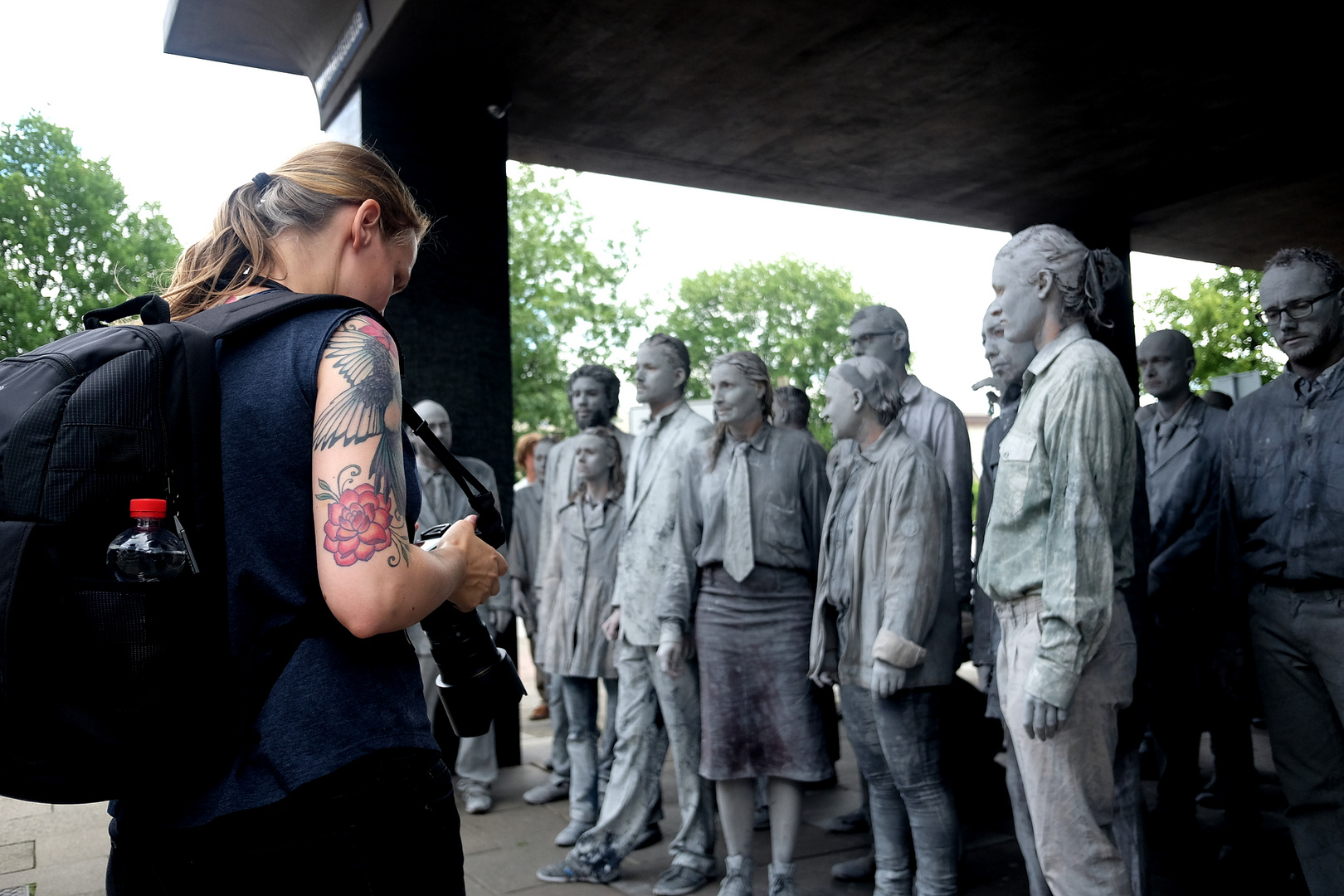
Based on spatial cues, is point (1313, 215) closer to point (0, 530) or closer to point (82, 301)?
point (0, 530)

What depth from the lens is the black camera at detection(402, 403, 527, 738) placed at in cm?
181

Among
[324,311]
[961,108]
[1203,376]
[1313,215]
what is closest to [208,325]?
[324,311]

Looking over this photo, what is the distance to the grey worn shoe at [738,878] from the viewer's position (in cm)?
430

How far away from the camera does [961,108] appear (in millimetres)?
7539

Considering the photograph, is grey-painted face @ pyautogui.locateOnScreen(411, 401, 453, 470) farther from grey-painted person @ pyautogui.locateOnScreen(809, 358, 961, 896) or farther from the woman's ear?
the woman's ear

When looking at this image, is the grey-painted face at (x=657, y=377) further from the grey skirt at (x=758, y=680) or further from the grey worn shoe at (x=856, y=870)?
the grey worn shoe at (x=856, y=870)

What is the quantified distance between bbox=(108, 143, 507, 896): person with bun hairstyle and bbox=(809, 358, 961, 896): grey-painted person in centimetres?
252

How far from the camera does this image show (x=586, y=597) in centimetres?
580

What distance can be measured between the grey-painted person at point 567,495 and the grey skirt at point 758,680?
146 centimetres

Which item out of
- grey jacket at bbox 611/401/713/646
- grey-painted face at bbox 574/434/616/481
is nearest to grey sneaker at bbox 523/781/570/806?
grey jacket at bbox 611/401/713/646

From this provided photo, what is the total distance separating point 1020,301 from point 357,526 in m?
2.19

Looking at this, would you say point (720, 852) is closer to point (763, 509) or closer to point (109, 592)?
point (763, 509)

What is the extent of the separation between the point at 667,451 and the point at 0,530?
3.71 m

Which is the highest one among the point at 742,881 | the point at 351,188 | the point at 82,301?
the point at 82,301
